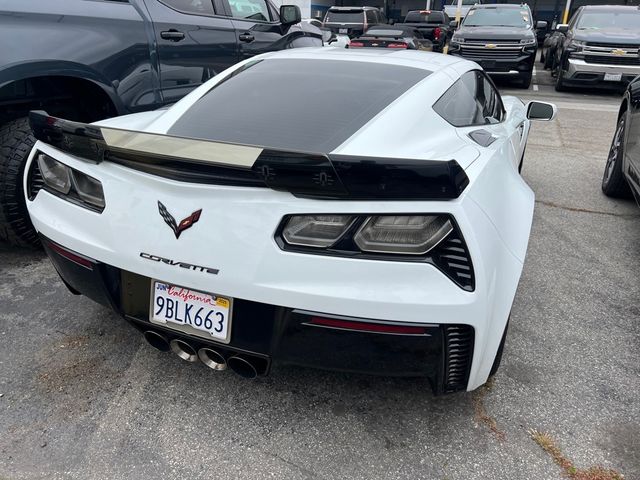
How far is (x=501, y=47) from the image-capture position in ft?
35.0

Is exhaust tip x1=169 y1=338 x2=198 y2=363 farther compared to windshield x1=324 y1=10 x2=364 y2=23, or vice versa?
windshield x1=324 y1=10 x2=364 y2=23

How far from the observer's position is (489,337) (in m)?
1.71

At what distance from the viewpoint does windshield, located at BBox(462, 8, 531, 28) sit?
11547mm

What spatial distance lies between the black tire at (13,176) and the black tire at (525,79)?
10.2 meters

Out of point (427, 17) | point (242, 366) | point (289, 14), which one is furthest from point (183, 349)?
point (427, 17)

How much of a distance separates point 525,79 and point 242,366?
432 inches

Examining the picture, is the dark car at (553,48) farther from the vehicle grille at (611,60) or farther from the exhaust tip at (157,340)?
the exhaust tip at (157,340)

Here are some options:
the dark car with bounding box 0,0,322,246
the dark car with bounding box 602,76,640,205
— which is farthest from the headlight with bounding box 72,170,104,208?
the dark car with bounding box 602,76,640,205

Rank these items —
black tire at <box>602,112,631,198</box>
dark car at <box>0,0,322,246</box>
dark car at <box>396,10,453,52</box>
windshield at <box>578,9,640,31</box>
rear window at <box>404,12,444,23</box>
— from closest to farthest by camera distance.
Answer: dark car at <box>0,0,322,246</box> → black tire at <box>602,112,631,198</box> → windshield at <box>578,9,640,31</box> → dark car at <box>396,10,453,52</box> → rear window at <box>404,12,444,23</box>

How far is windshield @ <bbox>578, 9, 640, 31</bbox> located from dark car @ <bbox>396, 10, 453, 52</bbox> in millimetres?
6580

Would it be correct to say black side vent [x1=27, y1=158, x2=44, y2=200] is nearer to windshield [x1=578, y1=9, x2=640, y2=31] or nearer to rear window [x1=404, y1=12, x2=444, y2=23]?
windshield [x1=578, y1=9, x2=640, y2=31]

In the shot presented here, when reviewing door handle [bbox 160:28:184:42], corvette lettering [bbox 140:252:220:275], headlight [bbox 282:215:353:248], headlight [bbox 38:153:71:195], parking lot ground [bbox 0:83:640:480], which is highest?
door handle [bbox 160:28:184:42]

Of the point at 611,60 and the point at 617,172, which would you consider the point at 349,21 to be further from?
the point at 617,172

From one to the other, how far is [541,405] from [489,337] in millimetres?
586
